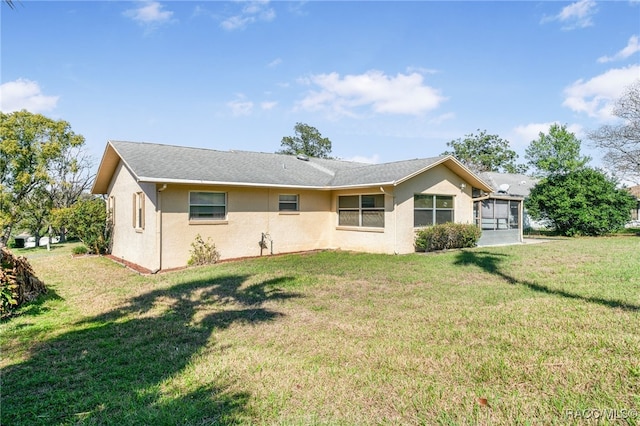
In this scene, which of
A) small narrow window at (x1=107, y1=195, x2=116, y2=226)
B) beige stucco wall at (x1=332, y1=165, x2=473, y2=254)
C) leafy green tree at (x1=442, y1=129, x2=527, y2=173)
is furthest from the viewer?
leafy green tree at (x1=442, y1=129, x2=527, y2=173)

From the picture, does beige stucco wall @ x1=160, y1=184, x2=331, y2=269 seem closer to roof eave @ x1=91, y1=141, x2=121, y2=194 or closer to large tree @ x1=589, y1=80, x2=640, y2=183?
roof eave @ x1=91, y1=141, x2=121, y2=194

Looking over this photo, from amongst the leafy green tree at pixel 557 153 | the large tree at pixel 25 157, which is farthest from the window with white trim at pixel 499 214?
the large tree at pixel 25 157

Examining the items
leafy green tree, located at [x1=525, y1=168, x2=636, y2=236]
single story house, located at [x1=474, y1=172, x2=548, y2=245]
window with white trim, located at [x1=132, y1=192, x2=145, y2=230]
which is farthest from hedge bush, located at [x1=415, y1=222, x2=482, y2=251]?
leafy green tree, located at [x1=525, y1=168, x2=636, y2=236]

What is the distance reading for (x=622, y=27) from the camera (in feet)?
39.7

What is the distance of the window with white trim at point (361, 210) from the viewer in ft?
46.3

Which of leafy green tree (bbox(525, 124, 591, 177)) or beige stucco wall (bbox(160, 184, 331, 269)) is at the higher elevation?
leafy green tree (bbox(525, 124, 591, 177))

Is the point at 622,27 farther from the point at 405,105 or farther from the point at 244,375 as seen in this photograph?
the point at 244,375

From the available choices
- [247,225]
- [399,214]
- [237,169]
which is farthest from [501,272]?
[237,169]

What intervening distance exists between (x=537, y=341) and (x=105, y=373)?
17.3 feet

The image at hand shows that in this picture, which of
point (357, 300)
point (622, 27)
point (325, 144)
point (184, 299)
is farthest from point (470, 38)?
point (325, 144)

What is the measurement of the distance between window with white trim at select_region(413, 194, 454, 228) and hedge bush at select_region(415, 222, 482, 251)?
54 cm

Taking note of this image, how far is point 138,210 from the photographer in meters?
12.6

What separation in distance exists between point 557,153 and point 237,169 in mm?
23483

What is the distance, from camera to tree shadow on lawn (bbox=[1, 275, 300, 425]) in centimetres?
309
